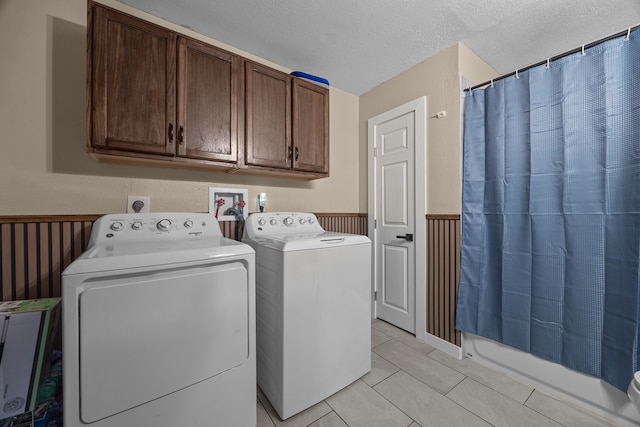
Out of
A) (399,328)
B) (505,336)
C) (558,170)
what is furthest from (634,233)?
(399,328)

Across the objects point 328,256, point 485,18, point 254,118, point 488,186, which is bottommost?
point 328,256

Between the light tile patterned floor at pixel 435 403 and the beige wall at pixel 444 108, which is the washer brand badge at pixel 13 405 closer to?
the light tile patterned floor at pixel 435 403

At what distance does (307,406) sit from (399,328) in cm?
127

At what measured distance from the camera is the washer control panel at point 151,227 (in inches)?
50.0

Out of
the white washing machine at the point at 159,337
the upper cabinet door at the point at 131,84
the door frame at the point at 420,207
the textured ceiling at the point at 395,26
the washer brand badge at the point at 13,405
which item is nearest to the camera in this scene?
the white washing machine at the point at 159,337

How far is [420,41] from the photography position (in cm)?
184

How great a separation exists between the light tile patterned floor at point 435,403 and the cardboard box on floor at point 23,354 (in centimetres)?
101

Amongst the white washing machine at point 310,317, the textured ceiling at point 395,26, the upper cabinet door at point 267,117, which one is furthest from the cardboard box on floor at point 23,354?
the textured ceiling at point 395,26

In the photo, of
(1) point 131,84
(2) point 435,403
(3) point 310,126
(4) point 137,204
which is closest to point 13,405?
(4) point 137,204

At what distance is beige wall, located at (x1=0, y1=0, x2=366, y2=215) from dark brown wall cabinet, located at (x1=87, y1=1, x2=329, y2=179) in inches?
7.7

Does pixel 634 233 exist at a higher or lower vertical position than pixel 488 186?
lower

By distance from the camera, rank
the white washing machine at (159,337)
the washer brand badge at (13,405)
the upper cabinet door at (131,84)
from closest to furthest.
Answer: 1. the white washing machine at (159,337)
2. the washer brand badge at (13,405)
3. the upper cabinet door at (131,84)

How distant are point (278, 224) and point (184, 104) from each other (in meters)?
0.97

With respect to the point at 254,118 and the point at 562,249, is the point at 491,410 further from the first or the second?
the point at 254,118
